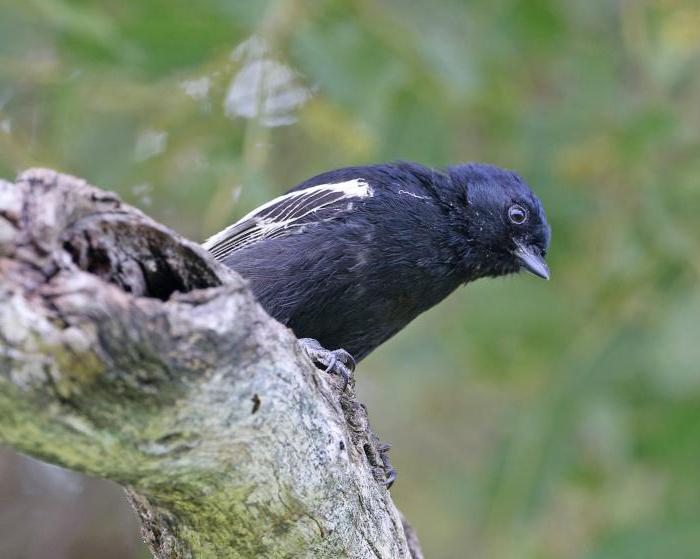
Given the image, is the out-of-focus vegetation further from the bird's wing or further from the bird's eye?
the bird's eye

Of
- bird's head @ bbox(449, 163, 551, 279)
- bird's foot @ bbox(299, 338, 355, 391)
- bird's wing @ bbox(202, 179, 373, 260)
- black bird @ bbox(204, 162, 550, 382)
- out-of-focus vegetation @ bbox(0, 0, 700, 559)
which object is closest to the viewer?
bird's foot @ bbox(299, 338, 355, 391)

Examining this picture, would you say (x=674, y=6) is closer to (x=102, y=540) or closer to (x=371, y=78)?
(x=371, y=78)

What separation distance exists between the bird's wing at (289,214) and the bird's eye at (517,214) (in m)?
0.70

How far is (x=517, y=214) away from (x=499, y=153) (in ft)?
6.49

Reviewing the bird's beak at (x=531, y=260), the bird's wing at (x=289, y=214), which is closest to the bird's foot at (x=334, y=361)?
the bird's wing at (x=289, y=214)

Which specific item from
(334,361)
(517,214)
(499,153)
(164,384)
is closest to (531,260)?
(517,214)

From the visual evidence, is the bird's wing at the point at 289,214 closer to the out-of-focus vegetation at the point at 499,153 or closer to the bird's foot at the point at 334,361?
the out-of-focus vegetation at the point at 499,153

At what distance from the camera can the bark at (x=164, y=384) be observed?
1.99 m

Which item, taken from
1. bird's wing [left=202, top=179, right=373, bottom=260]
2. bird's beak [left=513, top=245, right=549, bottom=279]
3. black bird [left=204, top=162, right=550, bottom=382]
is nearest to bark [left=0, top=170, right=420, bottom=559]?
black bird [left=204, top=162, right=550, bottom=382]

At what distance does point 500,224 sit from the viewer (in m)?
4.93

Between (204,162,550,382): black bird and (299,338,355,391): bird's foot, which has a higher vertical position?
(204,162,550,382): black bird

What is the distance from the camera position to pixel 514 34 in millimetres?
6266

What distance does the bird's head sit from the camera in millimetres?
4852

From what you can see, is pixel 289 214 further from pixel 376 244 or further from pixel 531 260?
pixel 531 260
